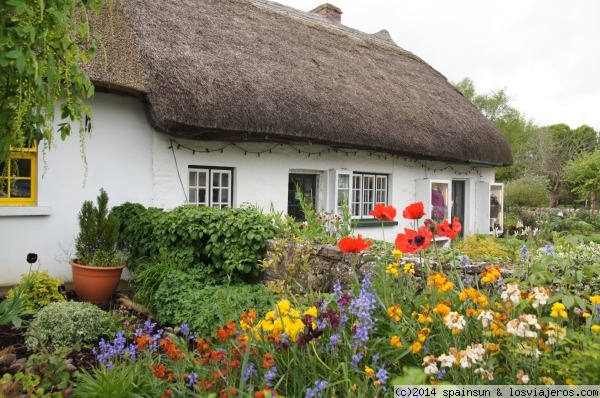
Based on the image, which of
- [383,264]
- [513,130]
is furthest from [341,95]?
[513,130]

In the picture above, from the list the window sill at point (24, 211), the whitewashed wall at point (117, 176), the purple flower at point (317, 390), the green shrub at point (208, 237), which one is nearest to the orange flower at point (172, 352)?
the purple flower at point (317, 390)

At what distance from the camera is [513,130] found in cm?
3053

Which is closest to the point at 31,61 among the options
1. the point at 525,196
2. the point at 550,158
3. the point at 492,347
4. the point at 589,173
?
the point at 492,347

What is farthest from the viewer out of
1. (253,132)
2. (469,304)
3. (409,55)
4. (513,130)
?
(513,130)

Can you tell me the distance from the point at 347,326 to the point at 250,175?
4.77m

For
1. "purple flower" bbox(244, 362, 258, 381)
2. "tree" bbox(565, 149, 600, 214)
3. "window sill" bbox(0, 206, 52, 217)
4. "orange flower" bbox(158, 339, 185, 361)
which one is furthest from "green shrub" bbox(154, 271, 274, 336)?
"tree" bbox(565, 149, 600, 214)

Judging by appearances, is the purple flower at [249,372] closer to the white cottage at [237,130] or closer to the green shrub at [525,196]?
the white cottage at [237,130]

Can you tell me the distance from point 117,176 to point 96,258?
4.18 ft

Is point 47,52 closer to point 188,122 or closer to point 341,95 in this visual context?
point 188,122

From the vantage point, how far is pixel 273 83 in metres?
6.87

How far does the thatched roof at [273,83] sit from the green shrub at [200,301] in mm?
2114

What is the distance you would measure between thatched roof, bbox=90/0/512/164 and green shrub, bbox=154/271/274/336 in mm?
2114

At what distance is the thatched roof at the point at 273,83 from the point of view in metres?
5.61

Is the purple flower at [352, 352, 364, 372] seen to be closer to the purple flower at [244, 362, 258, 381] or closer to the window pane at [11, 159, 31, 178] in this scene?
the purple flower at [244, 362, 258, 381]
